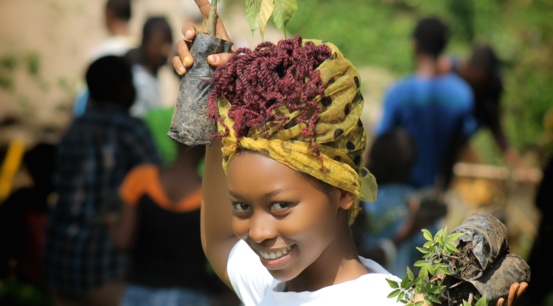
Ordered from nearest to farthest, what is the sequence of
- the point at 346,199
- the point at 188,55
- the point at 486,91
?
1. the point at 346,199
2. the point at 188,55
3. the point at 486,91

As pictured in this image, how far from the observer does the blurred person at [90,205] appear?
5.59 m

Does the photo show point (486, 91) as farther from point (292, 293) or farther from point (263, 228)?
point (263, 228)

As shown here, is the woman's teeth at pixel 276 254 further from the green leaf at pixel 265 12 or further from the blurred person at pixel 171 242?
the blurred person at pixel 171 242

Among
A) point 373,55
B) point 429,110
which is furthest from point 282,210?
point 373,55

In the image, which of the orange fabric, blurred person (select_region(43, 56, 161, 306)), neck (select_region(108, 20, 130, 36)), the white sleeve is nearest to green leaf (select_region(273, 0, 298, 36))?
the white sleeve

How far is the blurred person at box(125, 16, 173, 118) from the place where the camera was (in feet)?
24.1

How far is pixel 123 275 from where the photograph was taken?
18.5 ft

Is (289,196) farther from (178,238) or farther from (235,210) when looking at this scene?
(178,238)

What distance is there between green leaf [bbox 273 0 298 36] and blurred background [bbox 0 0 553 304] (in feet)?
19.1

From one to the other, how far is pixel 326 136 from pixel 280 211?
0.68 feet

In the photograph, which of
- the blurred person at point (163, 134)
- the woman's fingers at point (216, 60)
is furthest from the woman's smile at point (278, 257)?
the blurred person at point (163, 134)

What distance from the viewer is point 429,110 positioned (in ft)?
23.2

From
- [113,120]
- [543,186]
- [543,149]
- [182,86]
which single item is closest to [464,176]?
[543,149]

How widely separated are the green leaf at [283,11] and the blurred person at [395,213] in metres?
2.20
